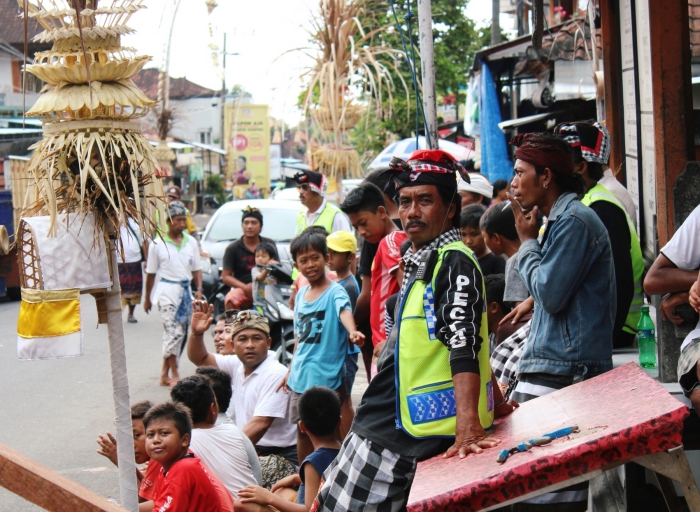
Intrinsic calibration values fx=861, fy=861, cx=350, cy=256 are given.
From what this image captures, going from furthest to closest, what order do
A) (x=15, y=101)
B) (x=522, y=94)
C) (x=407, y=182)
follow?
(x=15, y=101) → (x=522, y=94) → (x=407, y=182)

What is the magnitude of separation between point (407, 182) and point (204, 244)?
9.90m

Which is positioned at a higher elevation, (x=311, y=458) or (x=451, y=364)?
(x=451, y=364)

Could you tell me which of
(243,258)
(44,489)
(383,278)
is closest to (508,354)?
(383,278)

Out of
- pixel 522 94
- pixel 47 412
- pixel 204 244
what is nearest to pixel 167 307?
pixel 47 412

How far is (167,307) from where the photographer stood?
927 centimetres

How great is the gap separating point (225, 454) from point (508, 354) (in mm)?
1622

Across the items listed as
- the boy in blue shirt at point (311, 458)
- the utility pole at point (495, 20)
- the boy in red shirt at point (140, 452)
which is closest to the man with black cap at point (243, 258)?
the boy in red shirt at point (140, 452)

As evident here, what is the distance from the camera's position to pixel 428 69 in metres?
6.46

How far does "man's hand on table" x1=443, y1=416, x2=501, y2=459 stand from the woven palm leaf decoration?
150cm

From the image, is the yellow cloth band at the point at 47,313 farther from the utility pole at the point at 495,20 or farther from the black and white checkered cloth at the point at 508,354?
the utility pole at the point at 495,20

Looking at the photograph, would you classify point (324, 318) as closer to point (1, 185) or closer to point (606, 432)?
point (606, 432)

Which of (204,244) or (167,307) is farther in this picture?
(204,244)

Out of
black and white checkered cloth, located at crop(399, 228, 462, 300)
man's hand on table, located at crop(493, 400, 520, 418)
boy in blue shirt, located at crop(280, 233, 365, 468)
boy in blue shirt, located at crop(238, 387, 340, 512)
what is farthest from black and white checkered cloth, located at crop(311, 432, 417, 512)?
boy in blue shirt, located at crop(280, 233, 365, 468)

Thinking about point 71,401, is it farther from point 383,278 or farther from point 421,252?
point 421,252
